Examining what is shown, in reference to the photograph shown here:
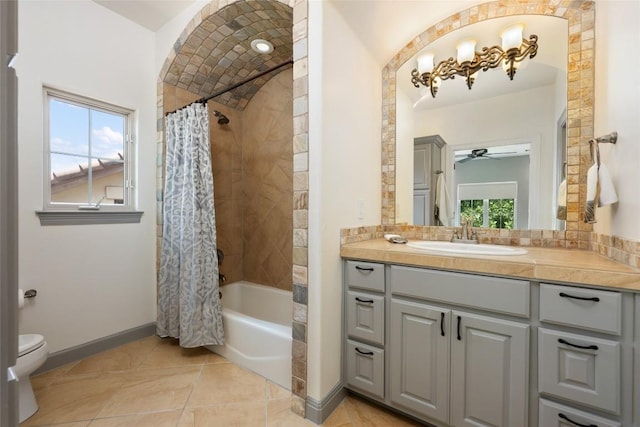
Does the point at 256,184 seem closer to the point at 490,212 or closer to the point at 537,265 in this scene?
the point at 490,212

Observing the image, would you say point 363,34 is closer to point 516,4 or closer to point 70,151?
point 516,4

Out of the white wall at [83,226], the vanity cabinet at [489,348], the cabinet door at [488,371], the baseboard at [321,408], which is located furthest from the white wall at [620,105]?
the white wall at [83,226]

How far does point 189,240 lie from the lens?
2129mm

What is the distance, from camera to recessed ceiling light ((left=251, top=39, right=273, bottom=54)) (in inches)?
85.7

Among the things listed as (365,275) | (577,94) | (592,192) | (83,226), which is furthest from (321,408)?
(577,94)

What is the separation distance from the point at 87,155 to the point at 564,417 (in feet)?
10.7

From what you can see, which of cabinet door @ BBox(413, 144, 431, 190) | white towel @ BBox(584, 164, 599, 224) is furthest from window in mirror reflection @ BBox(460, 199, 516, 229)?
white towel @ BBox(584, 164, 599, 224)

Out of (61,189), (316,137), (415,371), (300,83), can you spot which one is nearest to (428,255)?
(415,371)

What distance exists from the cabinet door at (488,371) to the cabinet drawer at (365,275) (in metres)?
0.40

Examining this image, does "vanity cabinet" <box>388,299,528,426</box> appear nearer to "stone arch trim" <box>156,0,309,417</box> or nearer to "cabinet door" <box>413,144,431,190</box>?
"stone arch trim" <box>156,0,309,417</box>

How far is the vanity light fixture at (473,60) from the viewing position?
5.60ft

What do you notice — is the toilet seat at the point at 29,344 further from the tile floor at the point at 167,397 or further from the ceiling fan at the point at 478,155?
the ceiling fan at the point at 478,155

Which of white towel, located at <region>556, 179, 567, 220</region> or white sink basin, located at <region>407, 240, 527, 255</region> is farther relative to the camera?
white towel, located at <region>556, 179, 567, 220</region>

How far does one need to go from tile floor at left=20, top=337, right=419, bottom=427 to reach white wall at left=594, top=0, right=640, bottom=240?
1435mm
